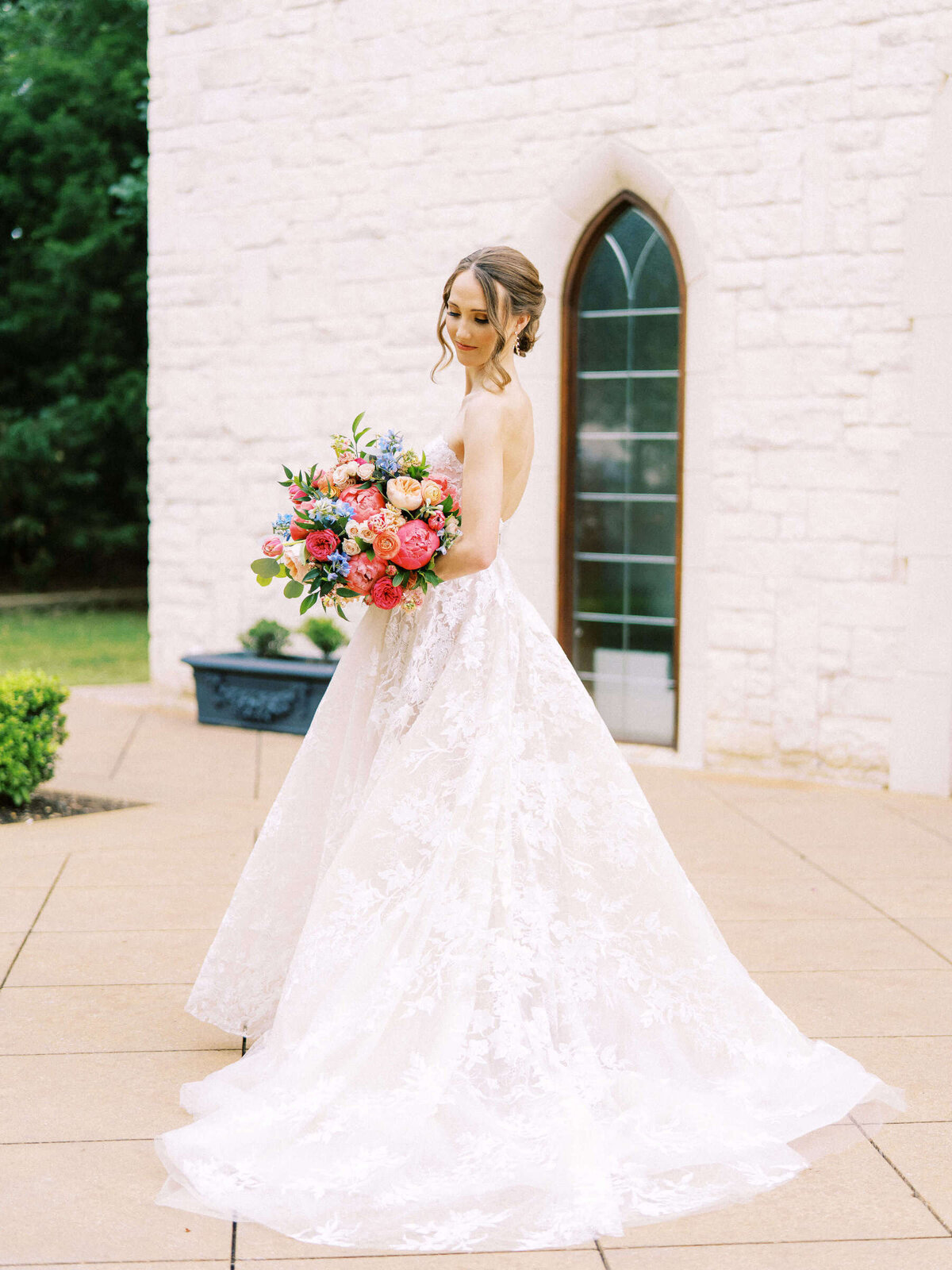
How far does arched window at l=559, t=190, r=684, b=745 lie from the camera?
798cm

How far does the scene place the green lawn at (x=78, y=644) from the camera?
12730 millimetres

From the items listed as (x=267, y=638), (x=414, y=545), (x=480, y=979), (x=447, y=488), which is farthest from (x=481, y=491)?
(x=267, y=638)

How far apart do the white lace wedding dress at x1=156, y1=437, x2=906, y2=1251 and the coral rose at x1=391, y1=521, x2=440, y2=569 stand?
0.29 metres

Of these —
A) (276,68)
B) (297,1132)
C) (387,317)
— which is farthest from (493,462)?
(276,68)

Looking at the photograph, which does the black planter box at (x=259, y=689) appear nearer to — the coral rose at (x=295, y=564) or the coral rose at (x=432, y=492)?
the coral rose at (x=295, y=564)

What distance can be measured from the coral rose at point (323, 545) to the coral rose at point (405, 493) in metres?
0.16

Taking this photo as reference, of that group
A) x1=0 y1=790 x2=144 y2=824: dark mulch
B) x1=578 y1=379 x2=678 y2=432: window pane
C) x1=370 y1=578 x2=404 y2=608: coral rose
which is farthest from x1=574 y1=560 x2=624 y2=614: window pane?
x1=370 y1=578 x2=404 y2=608: coral rose

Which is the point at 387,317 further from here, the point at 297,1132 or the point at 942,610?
the point at 297,1132

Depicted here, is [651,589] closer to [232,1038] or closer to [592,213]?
[592,213]

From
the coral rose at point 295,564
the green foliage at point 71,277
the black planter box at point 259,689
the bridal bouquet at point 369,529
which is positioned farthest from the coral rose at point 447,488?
the green foliage at point 71,277

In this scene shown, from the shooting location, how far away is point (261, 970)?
137 inches

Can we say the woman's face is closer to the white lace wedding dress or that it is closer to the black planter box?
the white lace wedding dress

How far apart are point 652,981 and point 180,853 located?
→ 3.09 m

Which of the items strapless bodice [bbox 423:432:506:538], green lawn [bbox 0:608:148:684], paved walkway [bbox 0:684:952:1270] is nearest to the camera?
paved walkway [bbox 0:684:952:1270]
